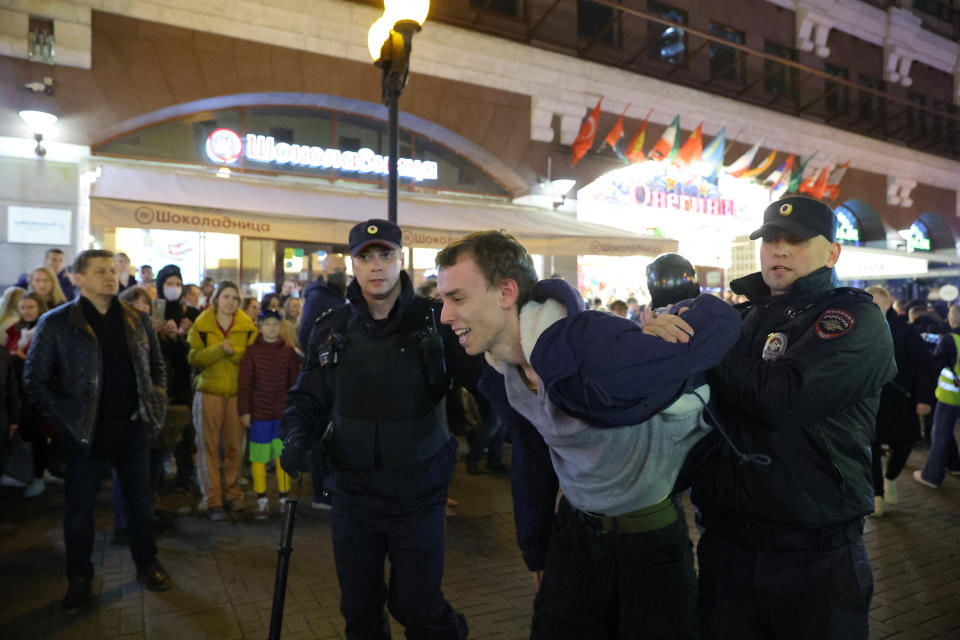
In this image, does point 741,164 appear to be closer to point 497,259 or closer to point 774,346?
point 774,346

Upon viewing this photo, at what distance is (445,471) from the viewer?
2.90 m

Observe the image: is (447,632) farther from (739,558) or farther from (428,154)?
(428,154)

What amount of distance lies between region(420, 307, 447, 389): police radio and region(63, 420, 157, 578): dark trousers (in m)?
2.33

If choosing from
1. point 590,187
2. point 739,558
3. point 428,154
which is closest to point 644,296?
point 590,187

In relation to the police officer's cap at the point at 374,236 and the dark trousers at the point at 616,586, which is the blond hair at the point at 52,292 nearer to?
the police officer's cap at the point at 374,236

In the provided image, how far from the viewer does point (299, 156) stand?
450 inches

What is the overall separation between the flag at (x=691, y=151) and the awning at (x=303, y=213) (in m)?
3.60

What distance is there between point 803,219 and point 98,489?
4.16 m

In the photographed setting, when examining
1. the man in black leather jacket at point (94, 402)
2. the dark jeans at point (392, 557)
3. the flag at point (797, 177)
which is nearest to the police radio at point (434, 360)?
the dark jeans at point (392, 557)

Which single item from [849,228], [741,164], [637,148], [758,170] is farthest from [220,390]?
[849,228]

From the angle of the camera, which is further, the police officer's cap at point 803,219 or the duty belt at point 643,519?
the police officer's cap at point 803,219

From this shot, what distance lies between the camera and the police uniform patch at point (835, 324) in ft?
6.07

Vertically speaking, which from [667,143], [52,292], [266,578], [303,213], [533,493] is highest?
[667,143]

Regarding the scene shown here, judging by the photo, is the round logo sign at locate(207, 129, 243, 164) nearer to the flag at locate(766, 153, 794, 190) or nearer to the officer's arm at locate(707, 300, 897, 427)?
the officer's arm at locate(707, 300, 897, 427)
